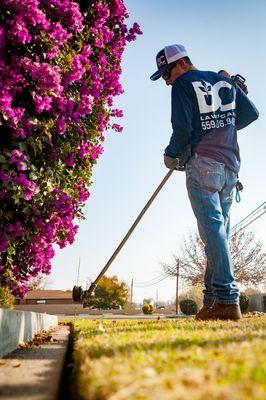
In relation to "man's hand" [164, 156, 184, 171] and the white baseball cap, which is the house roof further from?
the white baseball cap

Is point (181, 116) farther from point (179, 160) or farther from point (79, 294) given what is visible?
point (79, 294)

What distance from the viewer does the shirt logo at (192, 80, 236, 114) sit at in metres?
3.75

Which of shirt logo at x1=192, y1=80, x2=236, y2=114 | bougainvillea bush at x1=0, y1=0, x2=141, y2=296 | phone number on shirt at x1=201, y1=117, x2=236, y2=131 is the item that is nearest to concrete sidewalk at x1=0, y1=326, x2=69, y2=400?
bougainvillea bush at x1=0, y1=0, x2=141, y2=296

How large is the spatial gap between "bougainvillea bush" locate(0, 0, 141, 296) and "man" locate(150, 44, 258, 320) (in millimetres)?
1023

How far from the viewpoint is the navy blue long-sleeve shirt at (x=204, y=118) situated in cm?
369

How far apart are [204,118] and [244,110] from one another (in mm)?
716

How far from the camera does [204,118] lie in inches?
147

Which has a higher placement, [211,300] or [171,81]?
[171,81]

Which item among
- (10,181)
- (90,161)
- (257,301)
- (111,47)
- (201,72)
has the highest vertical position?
(111,47)

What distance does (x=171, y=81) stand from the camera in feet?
13.5

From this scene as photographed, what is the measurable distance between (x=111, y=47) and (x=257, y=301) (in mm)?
22862

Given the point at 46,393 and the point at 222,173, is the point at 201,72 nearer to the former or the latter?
the point at 222,173

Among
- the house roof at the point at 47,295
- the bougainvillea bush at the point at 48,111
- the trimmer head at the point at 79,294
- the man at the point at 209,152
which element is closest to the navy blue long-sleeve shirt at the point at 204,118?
the man at the point at 209,152

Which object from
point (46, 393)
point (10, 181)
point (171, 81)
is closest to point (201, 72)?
point (171, 81)
